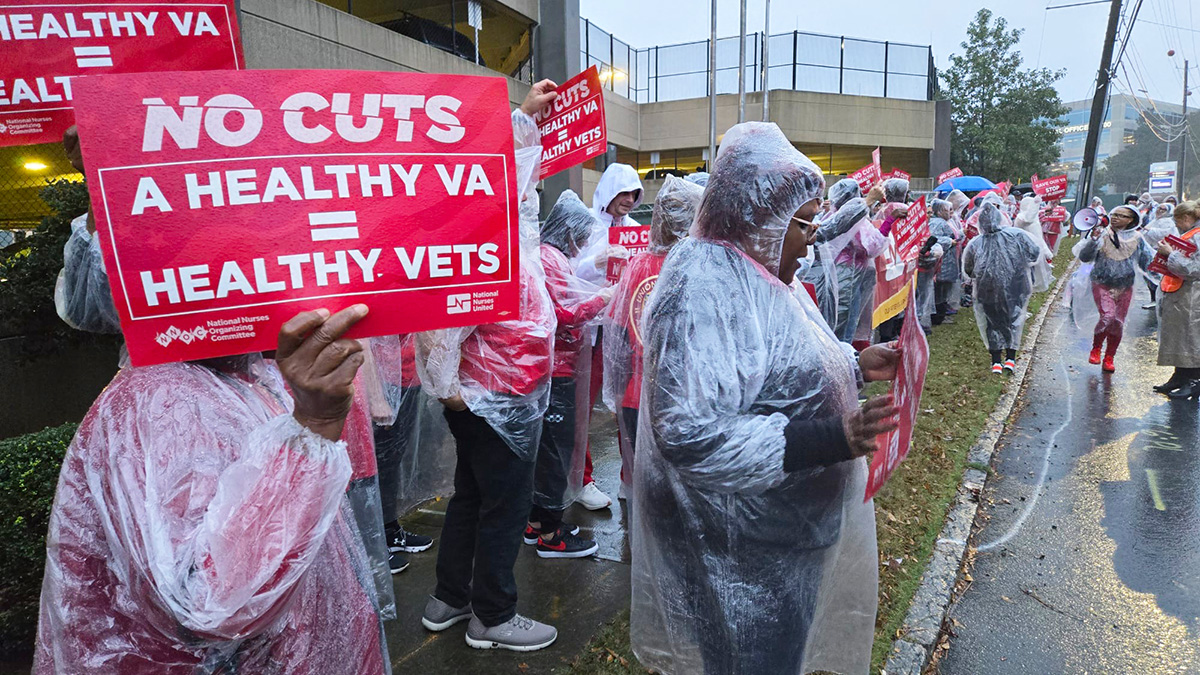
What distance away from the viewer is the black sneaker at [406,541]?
4.08 metres

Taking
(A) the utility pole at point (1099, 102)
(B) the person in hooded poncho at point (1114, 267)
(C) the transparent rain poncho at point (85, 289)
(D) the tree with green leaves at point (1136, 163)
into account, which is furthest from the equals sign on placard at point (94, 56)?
(D) the tree with green leaves at point (1136, 163)

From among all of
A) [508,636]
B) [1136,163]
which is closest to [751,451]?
[508,636]

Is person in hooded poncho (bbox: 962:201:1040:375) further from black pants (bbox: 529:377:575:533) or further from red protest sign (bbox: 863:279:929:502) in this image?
red protest sign (bbox: 863:279:929:502)

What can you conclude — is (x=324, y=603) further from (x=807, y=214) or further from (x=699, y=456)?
(x=807, y=214)

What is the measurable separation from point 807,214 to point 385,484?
8.95 feet

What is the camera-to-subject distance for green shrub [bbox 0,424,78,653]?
105 inches

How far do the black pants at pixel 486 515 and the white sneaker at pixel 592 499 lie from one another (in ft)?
5.10

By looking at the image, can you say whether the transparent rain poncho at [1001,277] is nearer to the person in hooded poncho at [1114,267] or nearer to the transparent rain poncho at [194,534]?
the person in hooded poncho at [1114,267]

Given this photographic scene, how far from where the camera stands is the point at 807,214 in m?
2.01

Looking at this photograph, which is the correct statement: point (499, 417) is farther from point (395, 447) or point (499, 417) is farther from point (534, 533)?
point (534, 533)

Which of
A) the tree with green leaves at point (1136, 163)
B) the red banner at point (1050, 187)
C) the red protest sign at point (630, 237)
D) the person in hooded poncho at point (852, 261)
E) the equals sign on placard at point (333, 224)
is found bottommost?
the person in hooded poncho at point (852, 261)

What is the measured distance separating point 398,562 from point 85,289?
9.10 feet

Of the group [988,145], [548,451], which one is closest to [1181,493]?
[548,451]

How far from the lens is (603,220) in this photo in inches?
215
